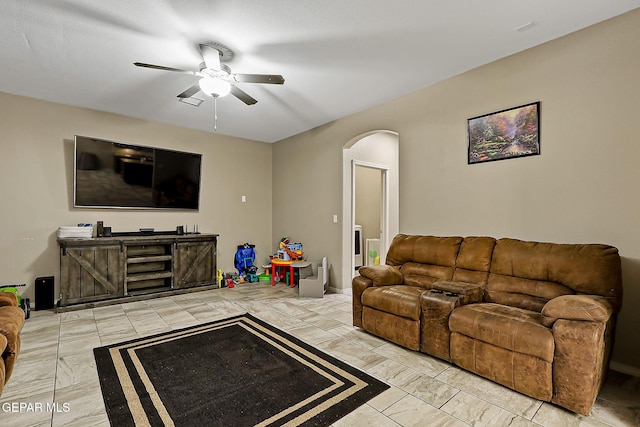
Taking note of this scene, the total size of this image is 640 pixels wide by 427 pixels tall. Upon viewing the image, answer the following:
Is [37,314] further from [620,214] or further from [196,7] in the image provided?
[620,214]

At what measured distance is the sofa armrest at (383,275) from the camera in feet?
10.4

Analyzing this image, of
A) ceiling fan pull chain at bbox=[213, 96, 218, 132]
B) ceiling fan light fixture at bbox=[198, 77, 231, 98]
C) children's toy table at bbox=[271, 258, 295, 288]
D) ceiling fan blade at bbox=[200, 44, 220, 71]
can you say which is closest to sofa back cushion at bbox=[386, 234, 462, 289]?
children's toy table at bbox=[271, 258, 295, 288]

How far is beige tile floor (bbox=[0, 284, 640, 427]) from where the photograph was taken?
6.07 feet

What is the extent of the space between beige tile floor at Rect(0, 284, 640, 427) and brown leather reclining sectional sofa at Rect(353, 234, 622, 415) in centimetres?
13

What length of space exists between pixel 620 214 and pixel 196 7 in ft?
11.8

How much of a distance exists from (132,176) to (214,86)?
2759 mm

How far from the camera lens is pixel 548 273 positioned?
8.02 ft

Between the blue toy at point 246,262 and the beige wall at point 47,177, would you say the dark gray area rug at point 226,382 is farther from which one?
the blue toy at point 246,262

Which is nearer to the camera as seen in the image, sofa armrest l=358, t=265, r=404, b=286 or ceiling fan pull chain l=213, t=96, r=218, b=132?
sofa armrest l=358, t=265, r=404, b=286

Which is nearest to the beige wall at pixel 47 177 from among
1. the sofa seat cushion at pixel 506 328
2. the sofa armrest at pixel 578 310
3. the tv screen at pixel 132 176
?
the tv screen at pixel 132 176

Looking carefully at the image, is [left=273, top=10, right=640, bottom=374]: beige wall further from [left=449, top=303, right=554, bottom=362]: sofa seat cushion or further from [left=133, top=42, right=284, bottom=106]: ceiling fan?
[left=133, top=42, right=284, bottom=106]: ceiling fan

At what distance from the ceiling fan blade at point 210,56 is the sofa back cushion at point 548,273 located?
10.2ft

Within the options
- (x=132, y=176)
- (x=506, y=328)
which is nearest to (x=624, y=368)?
(x=506, y=328)

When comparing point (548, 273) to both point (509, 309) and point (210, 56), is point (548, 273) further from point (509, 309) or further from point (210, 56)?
point (210, 56)
